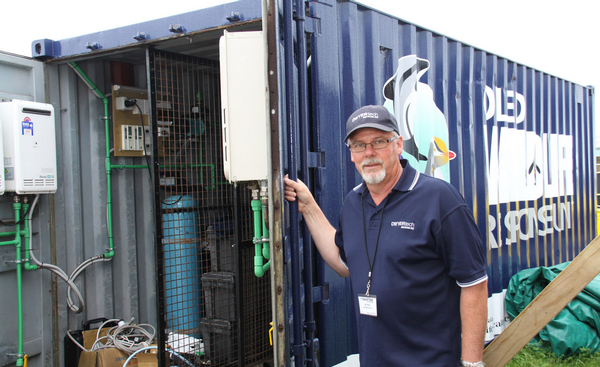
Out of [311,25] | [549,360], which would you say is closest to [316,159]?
[311,25]

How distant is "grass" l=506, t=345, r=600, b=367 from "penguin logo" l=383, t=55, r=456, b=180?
2.04 metres

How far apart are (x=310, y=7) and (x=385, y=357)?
2.02m

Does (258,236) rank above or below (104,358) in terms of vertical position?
above

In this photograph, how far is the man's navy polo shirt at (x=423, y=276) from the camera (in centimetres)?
186

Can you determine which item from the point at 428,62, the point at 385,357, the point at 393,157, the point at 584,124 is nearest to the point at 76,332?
the point at 385,357

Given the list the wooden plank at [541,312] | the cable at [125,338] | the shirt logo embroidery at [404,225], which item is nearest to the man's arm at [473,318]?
the shirt logo embroidery at [404,225]

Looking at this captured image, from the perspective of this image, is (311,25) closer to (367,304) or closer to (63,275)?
(367,304)

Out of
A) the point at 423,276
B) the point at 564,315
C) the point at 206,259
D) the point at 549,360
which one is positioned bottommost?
the point at 549,360

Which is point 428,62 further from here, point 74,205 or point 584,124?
point 584,124

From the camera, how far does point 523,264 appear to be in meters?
5.06

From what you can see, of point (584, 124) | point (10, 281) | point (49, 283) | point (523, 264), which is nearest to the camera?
point (10, 281)

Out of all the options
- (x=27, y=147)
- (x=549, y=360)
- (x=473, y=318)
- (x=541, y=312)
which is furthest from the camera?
(x=549, y=360)

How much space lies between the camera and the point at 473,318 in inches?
73.7

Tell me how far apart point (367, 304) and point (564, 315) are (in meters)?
3.71
